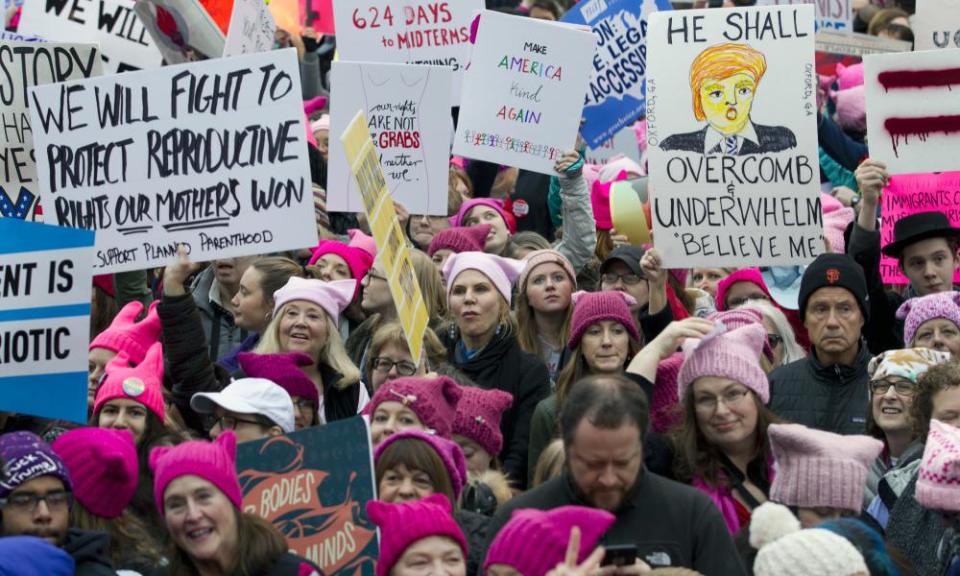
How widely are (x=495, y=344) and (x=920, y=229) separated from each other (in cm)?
203

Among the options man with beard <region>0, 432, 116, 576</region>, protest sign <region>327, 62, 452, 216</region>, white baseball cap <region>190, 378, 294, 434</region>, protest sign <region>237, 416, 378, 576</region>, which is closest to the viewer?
man with beard <region>0, 432, 116, 576</region>

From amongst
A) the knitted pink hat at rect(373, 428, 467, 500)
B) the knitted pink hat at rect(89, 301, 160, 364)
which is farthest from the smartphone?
the knitted pink hat at rect(89, 301, 160, 364)

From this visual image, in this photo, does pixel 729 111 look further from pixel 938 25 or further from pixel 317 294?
pixel 938 25

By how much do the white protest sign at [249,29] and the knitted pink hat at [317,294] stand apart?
2558 millimetres

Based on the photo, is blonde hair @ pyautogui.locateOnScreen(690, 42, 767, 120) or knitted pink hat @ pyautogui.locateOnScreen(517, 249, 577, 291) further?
blonde hair @ pyautogui.locateOnScreen(690, 42, 767, 120)

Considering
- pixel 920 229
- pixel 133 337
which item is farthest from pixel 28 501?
pixel 920 229

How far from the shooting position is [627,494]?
17.5 feet

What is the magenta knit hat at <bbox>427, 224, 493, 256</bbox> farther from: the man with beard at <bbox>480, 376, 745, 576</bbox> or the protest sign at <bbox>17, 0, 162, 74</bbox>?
the man with beard at <bbox>480, 376, 745, 576</bbox>

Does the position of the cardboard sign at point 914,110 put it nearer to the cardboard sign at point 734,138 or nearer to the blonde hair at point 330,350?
the cardboard sign at point 734,138

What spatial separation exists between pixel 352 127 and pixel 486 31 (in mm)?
3206

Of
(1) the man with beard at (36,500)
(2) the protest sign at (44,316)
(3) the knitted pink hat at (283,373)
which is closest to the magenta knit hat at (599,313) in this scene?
(3) the knitted pink hat at (283,373)

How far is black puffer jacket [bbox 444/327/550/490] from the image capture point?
773 centimetres

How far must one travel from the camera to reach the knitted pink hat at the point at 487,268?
848 centimetres

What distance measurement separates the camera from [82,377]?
7.34m
